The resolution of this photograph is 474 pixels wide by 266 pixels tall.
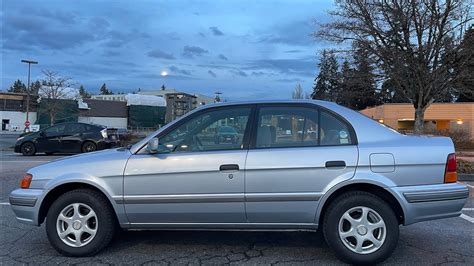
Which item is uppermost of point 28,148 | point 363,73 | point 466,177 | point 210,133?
point 363,73

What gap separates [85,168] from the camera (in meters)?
4.52

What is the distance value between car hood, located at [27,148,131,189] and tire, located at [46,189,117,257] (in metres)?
0.21

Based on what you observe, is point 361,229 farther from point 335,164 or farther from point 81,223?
point 81,223

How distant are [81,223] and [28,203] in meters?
0.62

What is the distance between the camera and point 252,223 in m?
4.41

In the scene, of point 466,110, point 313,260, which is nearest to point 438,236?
point 313,260

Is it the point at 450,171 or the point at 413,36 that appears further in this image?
the point at 413,36

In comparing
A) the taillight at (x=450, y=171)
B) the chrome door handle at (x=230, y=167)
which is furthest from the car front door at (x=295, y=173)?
the taillight at (x=450, y=171)

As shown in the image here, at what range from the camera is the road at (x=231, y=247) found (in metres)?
4.49

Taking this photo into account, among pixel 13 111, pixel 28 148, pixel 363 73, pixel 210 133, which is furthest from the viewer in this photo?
pixel 13 111

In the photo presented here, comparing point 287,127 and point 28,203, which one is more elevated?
point 287,127

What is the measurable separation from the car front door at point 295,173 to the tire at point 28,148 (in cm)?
1656

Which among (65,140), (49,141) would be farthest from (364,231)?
(49,141)

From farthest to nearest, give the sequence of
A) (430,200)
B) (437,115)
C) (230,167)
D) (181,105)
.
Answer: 1. (437,115)
2. (181,105)
3. (230,167)
4. (430,200)
